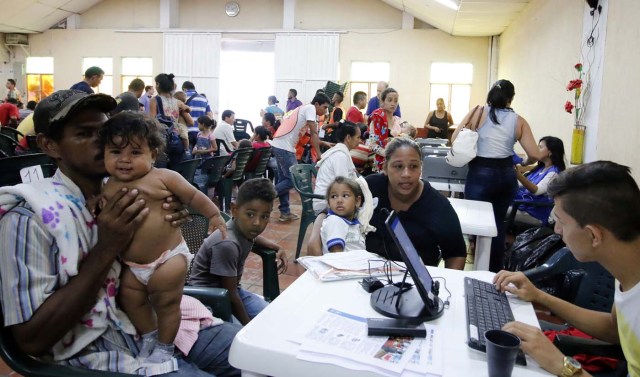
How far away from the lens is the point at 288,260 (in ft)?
13.0

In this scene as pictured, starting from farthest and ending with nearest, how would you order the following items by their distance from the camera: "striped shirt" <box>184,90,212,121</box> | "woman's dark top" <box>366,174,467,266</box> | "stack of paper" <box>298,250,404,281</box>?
"striped shirt" <box>184,90,212,121</box> → "woman's dark top" <box>366,174,467,266</box> → "stack of paper" <box>298,250,404,281</box>

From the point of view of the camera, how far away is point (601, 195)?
1.34 meters

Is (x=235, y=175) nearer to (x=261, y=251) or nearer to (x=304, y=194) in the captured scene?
(x=304, y=194)

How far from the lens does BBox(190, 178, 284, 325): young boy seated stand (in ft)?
6.58

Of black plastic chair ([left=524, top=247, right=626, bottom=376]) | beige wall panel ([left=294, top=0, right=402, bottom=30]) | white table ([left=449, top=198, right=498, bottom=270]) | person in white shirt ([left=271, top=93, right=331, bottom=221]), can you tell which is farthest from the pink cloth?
beige wall panel ([left=294, top=0, right=402, bottom=30])

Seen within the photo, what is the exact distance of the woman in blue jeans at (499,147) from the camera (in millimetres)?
3719

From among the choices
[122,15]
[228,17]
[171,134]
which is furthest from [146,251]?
[122,15]

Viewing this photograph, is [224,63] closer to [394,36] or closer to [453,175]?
[394,36]

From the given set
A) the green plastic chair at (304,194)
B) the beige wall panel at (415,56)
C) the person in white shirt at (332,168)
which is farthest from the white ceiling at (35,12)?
the person in white shirt at (332,168)

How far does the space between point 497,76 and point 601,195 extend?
36.1 ft

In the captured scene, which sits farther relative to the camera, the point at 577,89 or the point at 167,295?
the point at 577,89

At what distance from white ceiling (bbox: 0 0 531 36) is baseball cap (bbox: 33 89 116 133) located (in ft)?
23.3

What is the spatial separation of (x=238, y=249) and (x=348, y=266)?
49cm

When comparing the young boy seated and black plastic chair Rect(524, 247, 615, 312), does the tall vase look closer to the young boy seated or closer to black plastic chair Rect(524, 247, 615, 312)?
black plastic chair Rect(524, 247, 615, 312)
